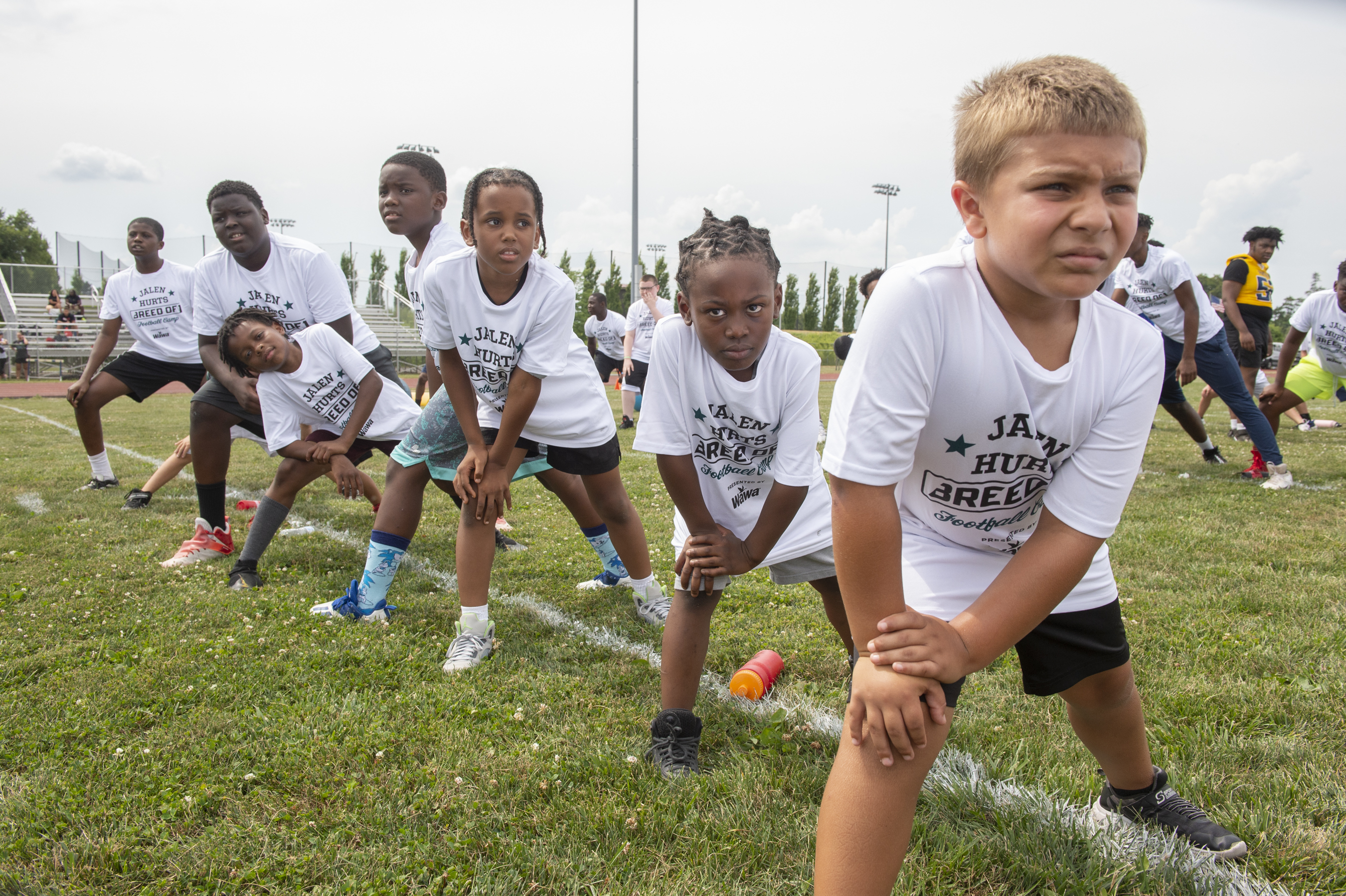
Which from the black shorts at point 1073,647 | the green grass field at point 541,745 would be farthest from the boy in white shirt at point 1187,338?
the black shorts at point 1073,647

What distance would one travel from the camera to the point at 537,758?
7.91 feet

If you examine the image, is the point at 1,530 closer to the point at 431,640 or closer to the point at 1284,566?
the point at 431,640

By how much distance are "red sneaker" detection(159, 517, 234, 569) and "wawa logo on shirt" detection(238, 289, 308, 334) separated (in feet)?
4.28

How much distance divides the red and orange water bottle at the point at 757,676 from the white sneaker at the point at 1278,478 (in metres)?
5.47

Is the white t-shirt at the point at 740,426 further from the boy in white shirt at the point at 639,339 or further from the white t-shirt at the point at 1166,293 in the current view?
the boy in white shirt at the point at 639,339

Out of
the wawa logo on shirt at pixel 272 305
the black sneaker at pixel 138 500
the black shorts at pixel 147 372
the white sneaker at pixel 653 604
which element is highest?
the wawa logo on shirt at pixel 272 305

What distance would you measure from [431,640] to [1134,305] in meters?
7.02

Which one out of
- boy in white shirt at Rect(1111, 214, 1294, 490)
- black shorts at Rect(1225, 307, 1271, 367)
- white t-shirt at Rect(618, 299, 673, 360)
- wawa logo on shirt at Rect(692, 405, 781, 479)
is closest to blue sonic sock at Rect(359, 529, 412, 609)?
wawa logo on shirt at Rect(692, 405, 781, 479)

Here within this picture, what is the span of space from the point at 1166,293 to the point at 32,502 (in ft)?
32.0

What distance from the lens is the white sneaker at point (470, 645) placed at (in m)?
3.14

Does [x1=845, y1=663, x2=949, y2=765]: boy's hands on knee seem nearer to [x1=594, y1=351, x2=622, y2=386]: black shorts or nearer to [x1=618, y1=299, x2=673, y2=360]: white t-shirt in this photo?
[x1=618, y1=299, x2=673, y2=360]: white t-shirt

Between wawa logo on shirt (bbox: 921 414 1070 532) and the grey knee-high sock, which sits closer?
wawa logo on shirt (bbox: 921 414 1070 532)

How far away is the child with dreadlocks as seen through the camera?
3188mm

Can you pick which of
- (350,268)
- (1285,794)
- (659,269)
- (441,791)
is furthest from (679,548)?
(659,269)
